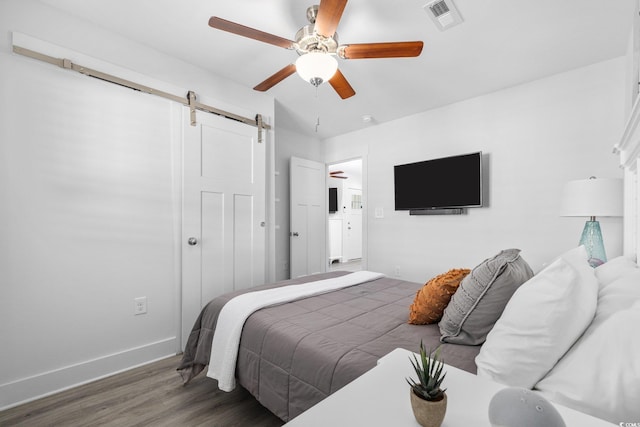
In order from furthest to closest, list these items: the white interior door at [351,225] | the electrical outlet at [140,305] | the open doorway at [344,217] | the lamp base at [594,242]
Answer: the white interior door at [351,225], the open doorway at [344,217], the electrical outlet at [140,305], the lamp base at [594,242]

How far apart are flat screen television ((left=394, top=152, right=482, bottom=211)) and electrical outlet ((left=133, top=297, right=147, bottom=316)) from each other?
3025 mm

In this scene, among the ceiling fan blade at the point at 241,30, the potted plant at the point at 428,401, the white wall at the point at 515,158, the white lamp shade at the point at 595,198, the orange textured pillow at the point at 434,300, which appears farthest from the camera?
the white wall at the point at 515,158

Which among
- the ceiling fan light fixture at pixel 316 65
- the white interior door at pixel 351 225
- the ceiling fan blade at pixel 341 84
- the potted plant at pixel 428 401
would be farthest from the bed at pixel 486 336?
the white interior door at pixel 351 225

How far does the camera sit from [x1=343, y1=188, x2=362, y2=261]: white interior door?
25.7 feet

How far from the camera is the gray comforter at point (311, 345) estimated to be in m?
1.19

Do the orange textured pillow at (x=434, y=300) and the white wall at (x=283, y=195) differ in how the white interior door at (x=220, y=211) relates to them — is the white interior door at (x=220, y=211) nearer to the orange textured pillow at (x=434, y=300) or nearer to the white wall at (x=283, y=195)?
the white wall at (x=283, y=195)

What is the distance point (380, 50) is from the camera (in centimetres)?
181

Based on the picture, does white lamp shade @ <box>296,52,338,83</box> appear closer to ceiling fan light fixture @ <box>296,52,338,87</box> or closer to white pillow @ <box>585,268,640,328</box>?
ceiling fan light fixture @ <box>296,52,338,87</box>

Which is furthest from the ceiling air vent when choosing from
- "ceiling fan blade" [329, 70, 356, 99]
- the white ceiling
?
"ceiling fan blade" [329, 70, 356, 99]

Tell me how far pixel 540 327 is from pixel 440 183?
281 cm

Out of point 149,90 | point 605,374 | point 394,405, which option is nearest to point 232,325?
point 394,405

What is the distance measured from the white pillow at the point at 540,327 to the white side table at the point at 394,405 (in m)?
0.21

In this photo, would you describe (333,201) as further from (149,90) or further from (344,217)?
(149,90)

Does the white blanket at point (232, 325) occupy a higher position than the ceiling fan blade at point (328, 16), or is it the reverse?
the ceiling fan blade at point (328, 16)
